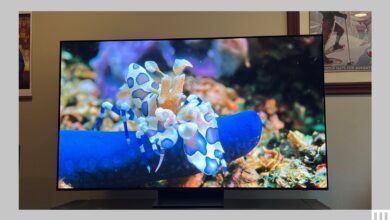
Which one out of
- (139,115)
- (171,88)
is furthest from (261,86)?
(139,115)

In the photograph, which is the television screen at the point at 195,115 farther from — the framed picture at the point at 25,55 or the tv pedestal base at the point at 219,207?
the framed picture at the point at 25,55

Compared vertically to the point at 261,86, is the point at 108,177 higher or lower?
lower

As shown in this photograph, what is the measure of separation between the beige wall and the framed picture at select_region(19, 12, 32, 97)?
4 cm

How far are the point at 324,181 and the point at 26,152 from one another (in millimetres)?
1766

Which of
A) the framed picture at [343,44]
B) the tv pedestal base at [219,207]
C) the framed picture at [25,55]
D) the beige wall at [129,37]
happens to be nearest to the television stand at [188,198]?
the tv pedestal base at [219,207]

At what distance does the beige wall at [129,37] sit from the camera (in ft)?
7.77

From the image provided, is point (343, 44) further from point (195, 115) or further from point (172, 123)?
point (172, 123)

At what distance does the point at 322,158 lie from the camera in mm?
2045

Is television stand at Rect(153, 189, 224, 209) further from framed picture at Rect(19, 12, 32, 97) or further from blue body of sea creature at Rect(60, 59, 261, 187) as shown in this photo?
framed picture at Rect(19, 12, 32, 97)

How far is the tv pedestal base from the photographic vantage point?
2027 mm

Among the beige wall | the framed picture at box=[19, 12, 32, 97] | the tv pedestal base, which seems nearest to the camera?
the tv pedestal base

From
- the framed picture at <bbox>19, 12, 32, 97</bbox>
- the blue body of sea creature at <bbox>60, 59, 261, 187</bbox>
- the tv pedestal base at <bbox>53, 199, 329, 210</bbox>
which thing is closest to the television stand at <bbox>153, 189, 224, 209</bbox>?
the tv pedestal base at <bbox>53, 199, 329, 210</bbox>

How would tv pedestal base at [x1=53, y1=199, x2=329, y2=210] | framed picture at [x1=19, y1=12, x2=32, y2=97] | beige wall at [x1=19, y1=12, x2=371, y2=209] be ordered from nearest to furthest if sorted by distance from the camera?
tv pedestal base at [x1=53, y1=199, x2=329, y2=210] < beige wall at [x1=19, y1=12, x2=371, y2=209] < framed picture at [x1=19, y1=12, x2=32, y2=97]

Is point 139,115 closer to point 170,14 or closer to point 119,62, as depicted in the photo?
point 119,62
